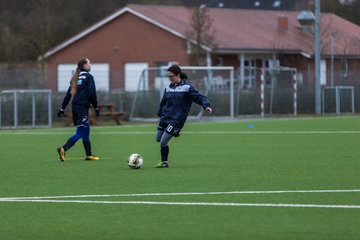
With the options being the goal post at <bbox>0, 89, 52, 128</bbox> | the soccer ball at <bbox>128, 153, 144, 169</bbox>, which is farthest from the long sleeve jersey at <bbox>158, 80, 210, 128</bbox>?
the goal post at <bbox>0, 89, 52, 128</bbox>

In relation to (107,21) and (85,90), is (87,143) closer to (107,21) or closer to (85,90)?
(85,90)

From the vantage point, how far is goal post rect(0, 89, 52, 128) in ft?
120

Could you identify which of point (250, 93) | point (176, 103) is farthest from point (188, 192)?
point (250, 93)

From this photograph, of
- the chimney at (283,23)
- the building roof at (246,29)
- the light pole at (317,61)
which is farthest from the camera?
the chimney at (283,23)

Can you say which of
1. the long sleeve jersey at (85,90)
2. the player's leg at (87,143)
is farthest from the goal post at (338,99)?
the long sleeve jersey at (85,90)

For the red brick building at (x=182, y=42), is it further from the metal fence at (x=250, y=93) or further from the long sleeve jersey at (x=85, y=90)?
the long sleeve jersey at (x=85, y=90)

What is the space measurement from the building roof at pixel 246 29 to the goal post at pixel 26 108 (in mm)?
15596

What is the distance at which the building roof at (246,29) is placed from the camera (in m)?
52.4

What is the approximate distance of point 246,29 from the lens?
57969 mm

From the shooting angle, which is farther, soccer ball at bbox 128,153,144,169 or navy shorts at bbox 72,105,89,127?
navy shorts at bbox 72,105,89,127

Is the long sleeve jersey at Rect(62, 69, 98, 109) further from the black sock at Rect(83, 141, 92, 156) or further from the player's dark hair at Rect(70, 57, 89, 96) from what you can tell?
the black sock at Rect(83, 141, 92, 156)

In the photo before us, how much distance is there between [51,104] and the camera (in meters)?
37.9

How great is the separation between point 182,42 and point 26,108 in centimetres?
1932

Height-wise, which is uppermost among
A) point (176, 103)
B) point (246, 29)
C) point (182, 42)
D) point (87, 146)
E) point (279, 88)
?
point (246, 29)
